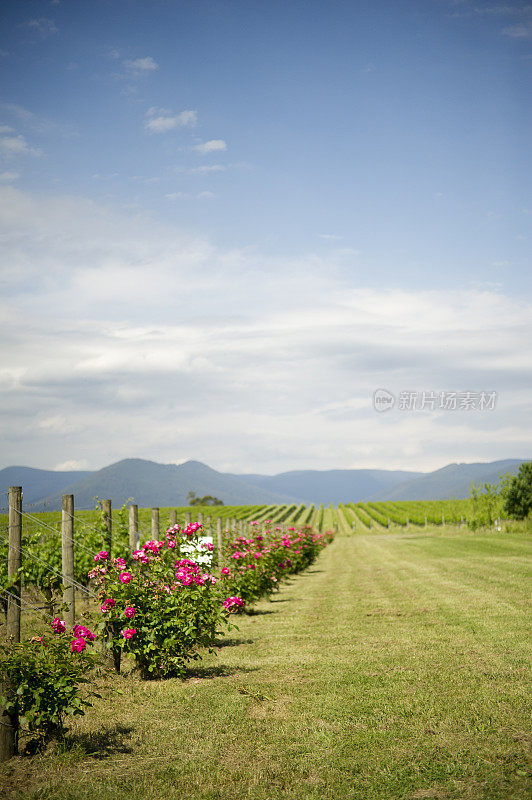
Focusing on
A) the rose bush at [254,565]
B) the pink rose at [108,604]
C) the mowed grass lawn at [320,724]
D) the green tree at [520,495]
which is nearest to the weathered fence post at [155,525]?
the rose bush at [254,565]

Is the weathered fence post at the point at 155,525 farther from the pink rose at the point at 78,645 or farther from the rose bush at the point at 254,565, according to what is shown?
the pink rose at the point at 78,645

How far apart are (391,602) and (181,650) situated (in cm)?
678

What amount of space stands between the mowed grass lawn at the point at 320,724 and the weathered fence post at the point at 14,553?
1723 mm

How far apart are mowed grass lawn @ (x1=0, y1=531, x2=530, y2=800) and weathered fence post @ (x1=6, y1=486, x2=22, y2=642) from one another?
1723mm

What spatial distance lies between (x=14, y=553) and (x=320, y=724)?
14.7 ft

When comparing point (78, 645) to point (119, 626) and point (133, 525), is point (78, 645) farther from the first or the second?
point (133, 525)

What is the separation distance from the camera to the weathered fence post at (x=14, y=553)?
25.3ft

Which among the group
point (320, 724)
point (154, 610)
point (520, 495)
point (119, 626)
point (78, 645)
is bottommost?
point (320, 724)

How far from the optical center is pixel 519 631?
9305 millimetres

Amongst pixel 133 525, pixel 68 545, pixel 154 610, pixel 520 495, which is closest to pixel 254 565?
pixel 133 525

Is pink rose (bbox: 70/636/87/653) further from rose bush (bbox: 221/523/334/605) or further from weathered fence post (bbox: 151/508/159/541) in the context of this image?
weathered fence post (bbox: 151/508/159/541)

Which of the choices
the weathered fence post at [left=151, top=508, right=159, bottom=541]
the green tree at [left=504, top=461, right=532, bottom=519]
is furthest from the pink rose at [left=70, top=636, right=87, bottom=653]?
the green tree at [left=504, top=461, right=532, bottom=519]

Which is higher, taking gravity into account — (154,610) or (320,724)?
(154,610)

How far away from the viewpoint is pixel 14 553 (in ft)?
25.6
